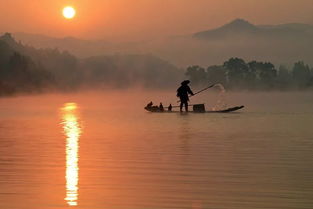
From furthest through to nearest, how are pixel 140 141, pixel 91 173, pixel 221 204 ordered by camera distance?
pixel 140 141
pixel 91 173
pixel 221 204

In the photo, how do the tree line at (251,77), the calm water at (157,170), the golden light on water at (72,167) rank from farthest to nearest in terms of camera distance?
the tree line at (251,77)
the golden light on water at (72,167)
the calm water at (157,170)

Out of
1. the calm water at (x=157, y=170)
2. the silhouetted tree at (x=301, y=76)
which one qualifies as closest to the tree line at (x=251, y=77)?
the silhouetted tree at (x=301, y=76)

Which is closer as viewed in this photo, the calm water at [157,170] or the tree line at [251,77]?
the calm water at [157,170]

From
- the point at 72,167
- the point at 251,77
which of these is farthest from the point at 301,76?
the point at 72,167

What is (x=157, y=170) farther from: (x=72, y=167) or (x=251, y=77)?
(x=251, y=77)

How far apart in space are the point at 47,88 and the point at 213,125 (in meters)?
128

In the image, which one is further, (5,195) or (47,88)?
(47,88)

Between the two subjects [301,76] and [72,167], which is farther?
[301,76]

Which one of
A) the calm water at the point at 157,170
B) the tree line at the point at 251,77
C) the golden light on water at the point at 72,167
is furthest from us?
the tree line at the point at 251,77

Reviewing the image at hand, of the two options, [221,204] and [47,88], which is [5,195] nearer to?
[221,204]

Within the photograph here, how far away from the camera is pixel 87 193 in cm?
1007

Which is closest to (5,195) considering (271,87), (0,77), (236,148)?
(236,148)

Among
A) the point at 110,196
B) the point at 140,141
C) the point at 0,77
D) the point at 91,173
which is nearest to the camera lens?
the point at 110,196

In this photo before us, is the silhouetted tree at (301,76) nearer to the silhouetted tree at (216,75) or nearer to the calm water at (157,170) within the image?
the silhouetted tree at (216,75)
